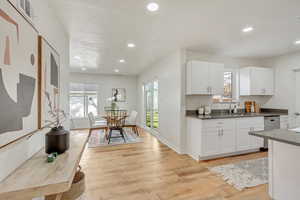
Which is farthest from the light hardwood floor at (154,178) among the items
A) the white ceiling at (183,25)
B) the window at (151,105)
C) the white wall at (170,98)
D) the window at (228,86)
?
the white ceiling at (183,25)

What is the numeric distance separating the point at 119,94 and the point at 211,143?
505 centimetres

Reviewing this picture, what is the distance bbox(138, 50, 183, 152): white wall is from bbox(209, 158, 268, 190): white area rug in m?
1.09

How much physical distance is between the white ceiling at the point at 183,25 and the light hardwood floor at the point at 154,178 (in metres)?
2.55

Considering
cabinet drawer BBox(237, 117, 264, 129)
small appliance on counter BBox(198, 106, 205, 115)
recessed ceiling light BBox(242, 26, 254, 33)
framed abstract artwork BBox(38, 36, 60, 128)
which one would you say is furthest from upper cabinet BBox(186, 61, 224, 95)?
framed abstract artwork BBox(38, 36, 60, 128)

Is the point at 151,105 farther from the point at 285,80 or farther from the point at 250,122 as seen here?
the point at 285,80

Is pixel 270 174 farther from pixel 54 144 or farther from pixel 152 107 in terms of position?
pixel 152 107

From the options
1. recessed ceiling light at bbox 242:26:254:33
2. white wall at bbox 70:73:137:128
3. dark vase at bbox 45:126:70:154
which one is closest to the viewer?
dark vase at bbox 45:126:70:154

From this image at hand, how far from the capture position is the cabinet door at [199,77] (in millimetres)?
3303

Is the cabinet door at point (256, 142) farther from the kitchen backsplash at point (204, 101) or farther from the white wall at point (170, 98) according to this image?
the white wall at point (170, 98)

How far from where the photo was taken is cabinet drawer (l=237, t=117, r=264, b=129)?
132 inches

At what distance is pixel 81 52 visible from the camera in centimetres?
371

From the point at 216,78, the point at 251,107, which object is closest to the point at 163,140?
the point at 216,78

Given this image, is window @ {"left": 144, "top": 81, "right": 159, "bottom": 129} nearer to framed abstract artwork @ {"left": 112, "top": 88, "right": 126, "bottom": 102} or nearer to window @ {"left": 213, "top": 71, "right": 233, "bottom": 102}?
framed abstract artwork @ {"left": 112, "top": 88, "right": 126, "bottom": 102}

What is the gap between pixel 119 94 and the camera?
703 cm
